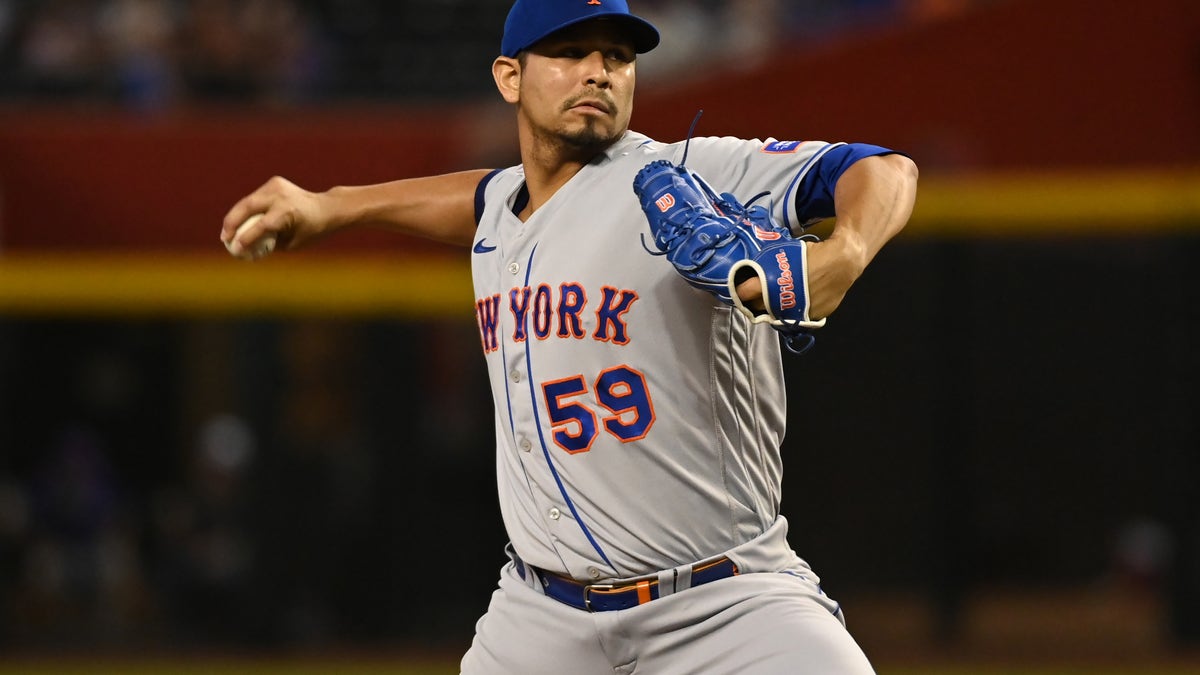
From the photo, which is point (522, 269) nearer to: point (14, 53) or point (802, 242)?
point (802, 242)

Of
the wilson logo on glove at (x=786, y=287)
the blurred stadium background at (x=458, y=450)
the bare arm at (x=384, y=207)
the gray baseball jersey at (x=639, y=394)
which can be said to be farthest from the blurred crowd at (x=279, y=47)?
the wilson logo on glove at (x=786, y=287)

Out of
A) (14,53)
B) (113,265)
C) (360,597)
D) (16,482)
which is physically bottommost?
(360,597)

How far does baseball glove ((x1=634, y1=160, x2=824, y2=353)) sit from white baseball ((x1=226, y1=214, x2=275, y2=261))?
946 mm

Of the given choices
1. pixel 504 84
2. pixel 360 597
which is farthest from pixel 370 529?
pixel 504 84

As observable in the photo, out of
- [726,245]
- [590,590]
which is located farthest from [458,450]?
[726,245]

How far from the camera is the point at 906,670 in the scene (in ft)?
24.3

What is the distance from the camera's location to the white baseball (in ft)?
10.5

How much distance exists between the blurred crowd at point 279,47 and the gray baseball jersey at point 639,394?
7.22 m

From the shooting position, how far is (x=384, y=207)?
343cm

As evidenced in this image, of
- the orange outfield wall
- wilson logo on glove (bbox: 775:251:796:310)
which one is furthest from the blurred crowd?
wilson logo on glove (bbox: 775:251:796:310)

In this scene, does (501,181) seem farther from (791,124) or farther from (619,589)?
(791,124)

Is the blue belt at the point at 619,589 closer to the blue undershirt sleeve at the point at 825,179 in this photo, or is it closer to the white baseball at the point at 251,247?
the blue undershirt sleeve at the point at 825,179

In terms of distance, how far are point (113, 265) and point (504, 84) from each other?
5628mm

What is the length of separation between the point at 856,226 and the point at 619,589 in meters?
0.81
